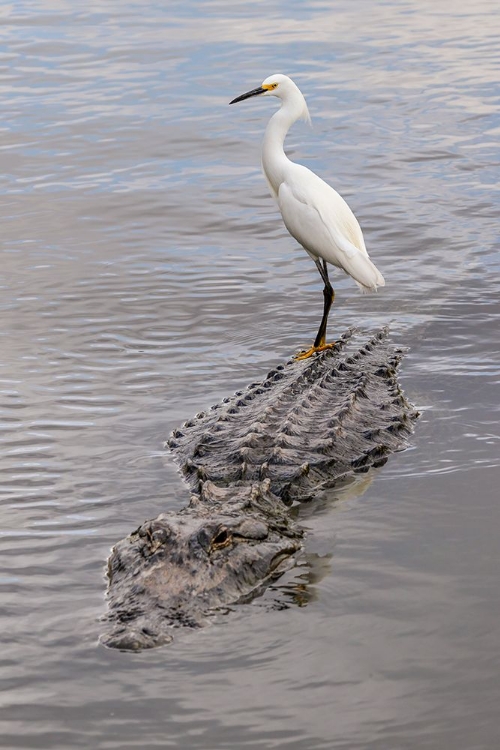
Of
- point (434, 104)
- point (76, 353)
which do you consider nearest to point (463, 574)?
point (76, 353)

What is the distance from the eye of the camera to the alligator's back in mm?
5891

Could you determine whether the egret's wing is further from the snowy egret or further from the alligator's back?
the alligator's back

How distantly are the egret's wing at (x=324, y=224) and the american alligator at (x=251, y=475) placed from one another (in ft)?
1.59

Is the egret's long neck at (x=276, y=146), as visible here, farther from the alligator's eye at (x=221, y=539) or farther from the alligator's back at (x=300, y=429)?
the alligator's eye at (x=221, y=539)

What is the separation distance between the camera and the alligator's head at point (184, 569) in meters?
4.45

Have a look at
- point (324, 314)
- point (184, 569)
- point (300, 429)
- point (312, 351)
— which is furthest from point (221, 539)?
point (324, 314)

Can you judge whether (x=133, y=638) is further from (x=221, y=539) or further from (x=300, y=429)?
(x=300, y=429)

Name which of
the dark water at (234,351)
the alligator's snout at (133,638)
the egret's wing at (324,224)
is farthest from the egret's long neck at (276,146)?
the alligator's snout at (133,638)

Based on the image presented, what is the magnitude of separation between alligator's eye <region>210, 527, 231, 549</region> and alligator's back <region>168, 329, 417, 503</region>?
0.80 meters

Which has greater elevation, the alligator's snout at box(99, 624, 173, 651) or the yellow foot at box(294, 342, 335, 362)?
the alligator's snout at box(99, 624, 173, 651)

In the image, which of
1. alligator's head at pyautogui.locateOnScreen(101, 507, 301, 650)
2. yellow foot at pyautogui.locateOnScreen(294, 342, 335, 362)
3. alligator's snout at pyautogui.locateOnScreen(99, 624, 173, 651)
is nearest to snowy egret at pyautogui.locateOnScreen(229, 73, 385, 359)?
yellow foot at pyautogui.locateOnScreen(294, 342, 335, 362)

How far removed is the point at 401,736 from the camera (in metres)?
3.91

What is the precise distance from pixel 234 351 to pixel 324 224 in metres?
1.15

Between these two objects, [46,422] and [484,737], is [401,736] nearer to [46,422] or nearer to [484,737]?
[484,737]
